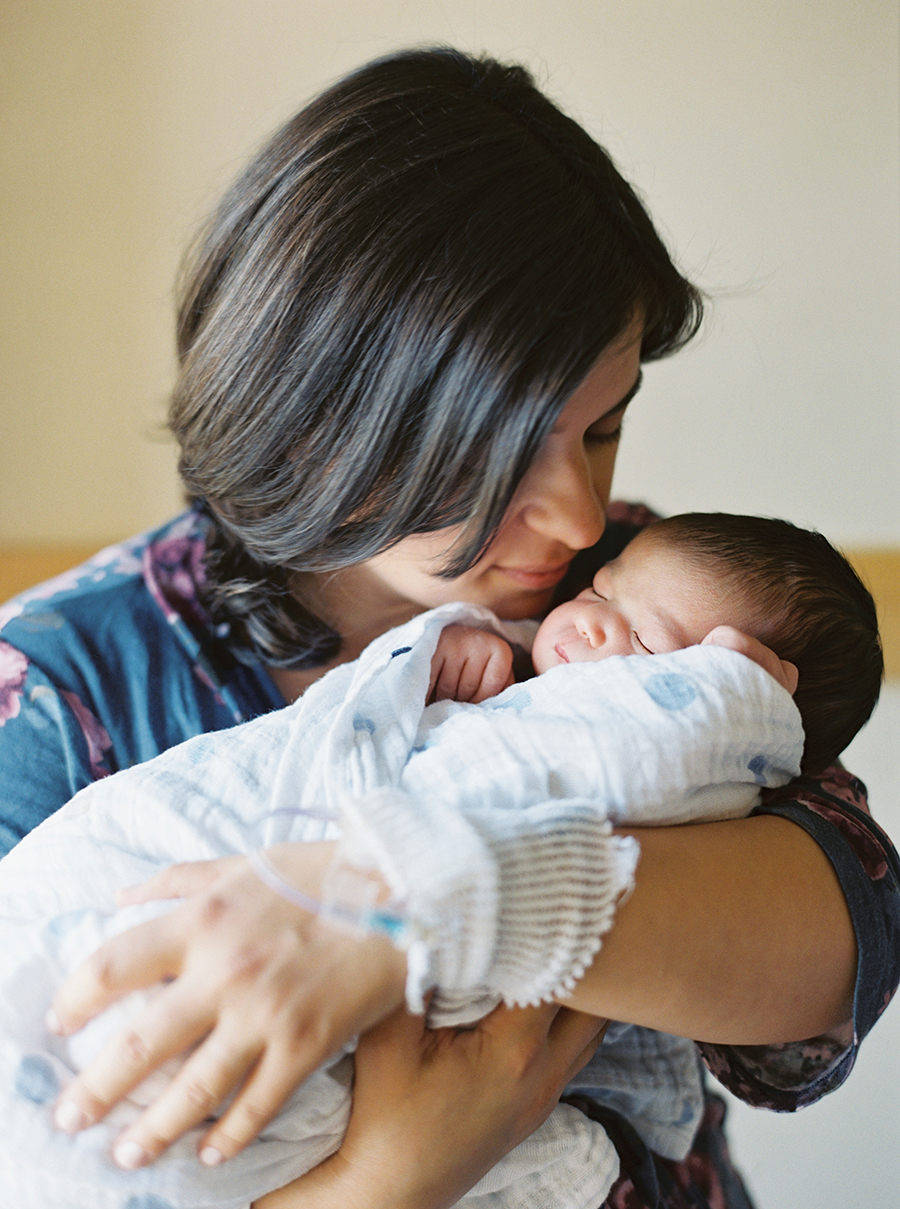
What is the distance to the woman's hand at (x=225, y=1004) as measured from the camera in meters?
0.49

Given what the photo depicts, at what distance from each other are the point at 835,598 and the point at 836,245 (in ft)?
3.29

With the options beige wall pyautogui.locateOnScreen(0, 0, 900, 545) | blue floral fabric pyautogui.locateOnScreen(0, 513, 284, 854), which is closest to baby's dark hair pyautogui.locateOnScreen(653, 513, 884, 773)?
blue floral fabric pyautogui.locateOnScreen(0, 513, 284, 854)

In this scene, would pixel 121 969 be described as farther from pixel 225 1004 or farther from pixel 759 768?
pixel 759 768

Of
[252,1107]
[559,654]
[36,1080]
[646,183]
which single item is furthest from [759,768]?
[646,183]

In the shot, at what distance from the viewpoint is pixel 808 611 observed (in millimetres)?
770

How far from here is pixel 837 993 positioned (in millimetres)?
681

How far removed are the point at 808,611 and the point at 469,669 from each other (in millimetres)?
294

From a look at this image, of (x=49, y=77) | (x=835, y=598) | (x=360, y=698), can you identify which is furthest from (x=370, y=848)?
(x=49, y=77)

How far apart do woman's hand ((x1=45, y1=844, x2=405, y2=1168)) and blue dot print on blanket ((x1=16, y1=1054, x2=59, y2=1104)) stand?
0.01 m

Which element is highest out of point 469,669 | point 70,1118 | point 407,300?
point 407,300

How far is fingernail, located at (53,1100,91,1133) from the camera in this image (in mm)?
496

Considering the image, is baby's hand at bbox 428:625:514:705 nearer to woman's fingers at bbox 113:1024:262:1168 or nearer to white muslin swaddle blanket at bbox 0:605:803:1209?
white muslin swaddle blanket at bbox 0:605:803:1209

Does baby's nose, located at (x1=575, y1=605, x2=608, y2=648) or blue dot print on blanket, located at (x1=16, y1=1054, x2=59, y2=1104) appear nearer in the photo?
blue dot print on blanket, located at (x1=16, y1=1054, x2=59, y2=1104)

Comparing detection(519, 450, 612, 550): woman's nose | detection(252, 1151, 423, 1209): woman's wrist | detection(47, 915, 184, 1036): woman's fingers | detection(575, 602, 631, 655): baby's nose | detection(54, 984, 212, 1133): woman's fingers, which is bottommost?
detection(252, 1151, 423, 1209): woman's wrist
